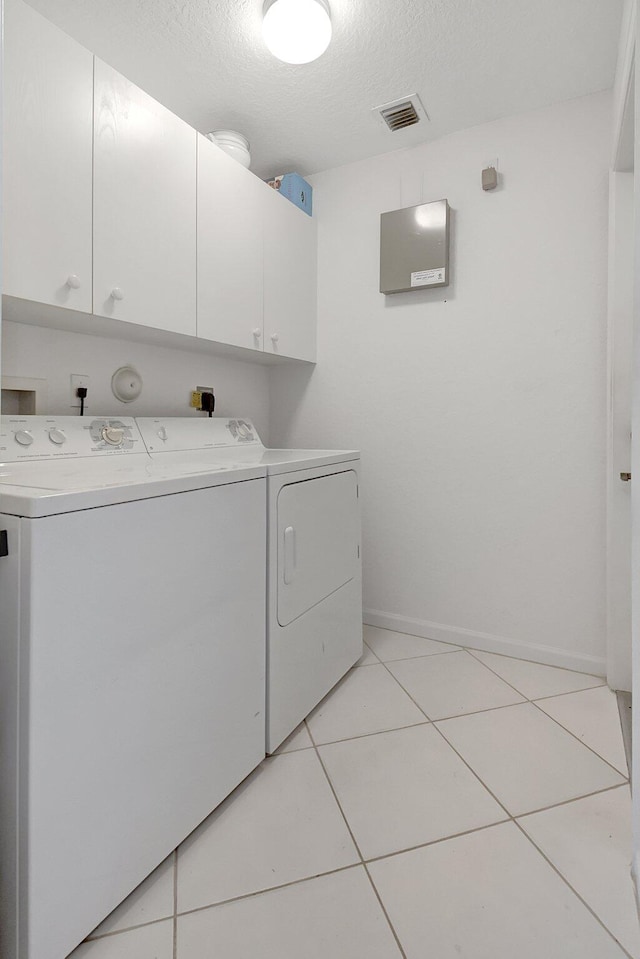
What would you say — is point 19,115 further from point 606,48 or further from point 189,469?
point 606,48

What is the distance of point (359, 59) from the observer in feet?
5.59

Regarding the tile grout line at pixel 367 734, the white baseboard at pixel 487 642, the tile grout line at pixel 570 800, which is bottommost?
the tile grout line at pixel 570 800

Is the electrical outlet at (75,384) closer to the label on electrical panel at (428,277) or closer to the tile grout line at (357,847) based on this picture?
the tile grout line at (357,847)

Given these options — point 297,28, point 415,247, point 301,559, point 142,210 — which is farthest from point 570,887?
point 297,28

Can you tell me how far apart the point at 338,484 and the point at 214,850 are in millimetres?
1170

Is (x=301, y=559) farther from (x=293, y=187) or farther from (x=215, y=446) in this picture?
(x=293, y=187)

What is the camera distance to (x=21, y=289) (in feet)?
3.94

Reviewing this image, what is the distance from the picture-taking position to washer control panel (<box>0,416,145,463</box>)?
135 cm

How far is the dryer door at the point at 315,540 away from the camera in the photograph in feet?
4.93

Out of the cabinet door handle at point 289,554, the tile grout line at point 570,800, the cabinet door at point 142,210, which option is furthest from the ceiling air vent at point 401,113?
the tile grout line at point 570,800

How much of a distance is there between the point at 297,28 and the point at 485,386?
4.78ft

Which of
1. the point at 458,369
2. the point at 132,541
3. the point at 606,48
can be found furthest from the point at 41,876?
the point at 606,48

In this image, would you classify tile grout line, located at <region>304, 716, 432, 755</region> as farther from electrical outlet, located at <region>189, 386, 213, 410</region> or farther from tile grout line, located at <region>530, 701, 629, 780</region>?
electrical outlet, located at <region>189, 386, 213, 410</region>

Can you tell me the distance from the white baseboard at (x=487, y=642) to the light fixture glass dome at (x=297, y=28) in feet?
7.63
